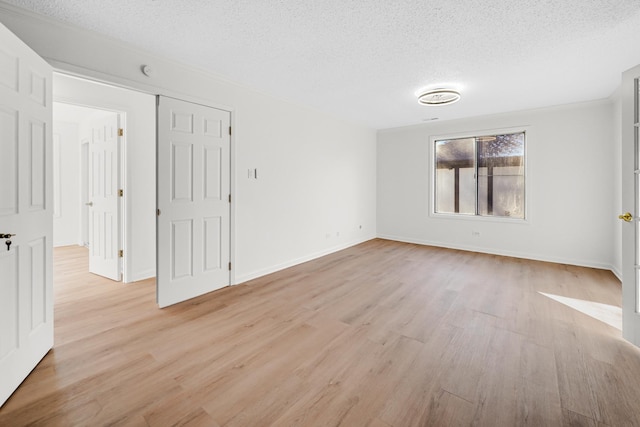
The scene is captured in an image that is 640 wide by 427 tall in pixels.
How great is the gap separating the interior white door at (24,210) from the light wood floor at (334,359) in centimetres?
23

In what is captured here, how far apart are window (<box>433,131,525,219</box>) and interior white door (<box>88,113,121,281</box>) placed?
574 cm

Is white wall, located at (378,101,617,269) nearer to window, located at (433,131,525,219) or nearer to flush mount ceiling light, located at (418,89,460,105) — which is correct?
window, located at (433,131,525,219)

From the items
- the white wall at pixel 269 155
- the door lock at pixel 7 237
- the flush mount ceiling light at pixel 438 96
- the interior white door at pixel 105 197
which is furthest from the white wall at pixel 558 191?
the door lock at pixel 7 237

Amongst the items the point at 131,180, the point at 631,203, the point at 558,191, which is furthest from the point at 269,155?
the point at 558,191

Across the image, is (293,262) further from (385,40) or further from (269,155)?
(385,40)

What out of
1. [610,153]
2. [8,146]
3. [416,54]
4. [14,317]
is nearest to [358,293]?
[416,54]

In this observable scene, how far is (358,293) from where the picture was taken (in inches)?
134

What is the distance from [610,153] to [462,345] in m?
4.34

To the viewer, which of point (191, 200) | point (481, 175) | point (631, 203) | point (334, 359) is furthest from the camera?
point (481, 175)

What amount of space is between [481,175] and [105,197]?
21.3 feet

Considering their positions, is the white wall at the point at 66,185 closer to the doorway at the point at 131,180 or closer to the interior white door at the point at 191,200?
the doorway at the point at 131,180

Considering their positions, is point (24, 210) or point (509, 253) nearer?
point (24, 210)

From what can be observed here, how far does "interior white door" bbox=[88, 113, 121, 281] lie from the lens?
3.78 m

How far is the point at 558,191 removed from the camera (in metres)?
4.73
